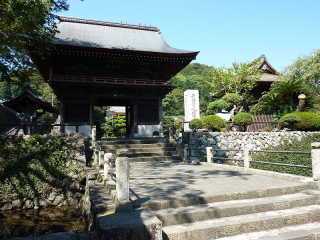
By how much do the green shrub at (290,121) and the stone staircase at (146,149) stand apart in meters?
8.76

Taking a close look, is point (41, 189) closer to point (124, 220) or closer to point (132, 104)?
point (124, 220)

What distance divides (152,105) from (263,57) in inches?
762

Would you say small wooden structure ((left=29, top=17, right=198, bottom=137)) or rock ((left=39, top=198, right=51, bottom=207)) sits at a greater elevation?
small wooden structure ((left=29, top=17, right=198, bottom=137))

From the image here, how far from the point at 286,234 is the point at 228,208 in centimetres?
100

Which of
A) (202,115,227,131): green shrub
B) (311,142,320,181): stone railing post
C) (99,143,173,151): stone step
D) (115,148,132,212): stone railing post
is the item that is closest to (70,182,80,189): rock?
(99,143,173,151): stone step

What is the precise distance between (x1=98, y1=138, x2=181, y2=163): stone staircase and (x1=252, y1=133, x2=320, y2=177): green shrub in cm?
576

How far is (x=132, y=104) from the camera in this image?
1606 centimetres

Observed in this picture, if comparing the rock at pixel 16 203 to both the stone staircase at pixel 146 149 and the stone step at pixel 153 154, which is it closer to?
the stone staircase at pixel 146 149

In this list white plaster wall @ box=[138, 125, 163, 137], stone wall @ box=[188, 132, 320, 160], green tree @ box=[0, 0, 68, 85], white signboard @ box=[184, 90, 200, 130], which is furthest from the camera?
white signboard @ box=[184, 90, 200, 130]

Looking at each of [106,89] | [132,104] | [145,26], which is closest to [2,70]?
[106,89]

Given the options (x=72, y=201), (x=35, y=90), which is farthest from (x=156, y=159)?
(x=35, y=90)

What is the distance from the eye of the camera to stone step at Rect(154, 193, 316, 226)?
3922 millimetres

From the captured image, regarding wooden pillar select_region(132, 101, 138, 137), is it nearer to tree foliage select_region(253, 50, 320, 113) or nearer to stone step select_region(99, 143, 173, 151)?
stone step select_region(99, 143, 173, 151)

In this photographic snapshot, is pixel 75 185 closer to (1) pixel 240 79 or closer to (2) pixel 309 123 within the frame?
(2) pixel 309 123
